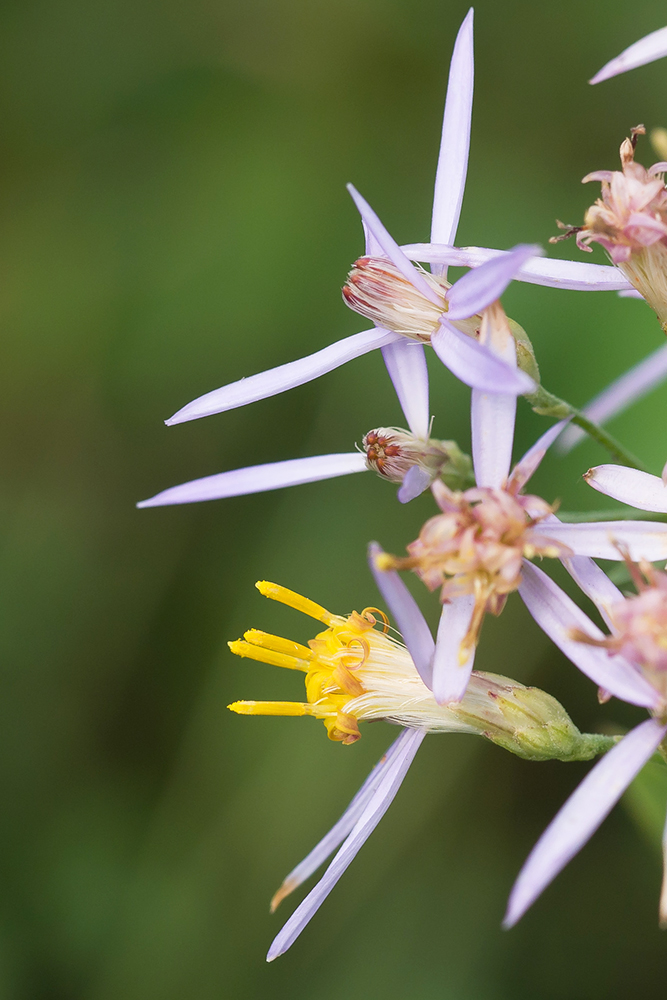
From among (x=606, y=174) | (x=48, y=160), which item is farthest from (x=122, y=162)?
(x=606, y=174)

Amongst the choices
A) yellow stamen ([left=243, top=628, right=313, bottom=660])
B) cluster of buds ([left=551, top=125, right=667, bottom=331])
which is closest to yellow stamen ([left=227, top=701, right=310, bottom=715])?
yellow stamen ([left=243, top=628, right=313, bottom=660])

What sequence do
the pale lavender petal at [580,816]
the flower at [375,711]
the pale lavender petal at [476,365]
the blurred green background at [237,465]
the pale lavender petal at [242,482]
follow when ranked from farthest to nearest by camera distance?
the blurred green background at [237,465], the flower at [375,711], the pale lavender petal at [242,482], the pale lavender petal at [476,365], the pale lavender petal at [580,816]

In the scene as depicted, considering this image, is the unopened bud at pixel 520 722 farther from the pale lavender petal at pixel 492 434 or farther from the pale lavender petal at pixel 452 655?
the pale lavender petal at pixel 492 434

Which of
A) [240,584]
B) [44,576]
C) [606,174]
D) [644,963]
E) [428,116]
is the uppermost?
[428,116]

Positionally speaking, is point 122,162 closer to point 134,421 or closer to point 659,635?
point 134,421

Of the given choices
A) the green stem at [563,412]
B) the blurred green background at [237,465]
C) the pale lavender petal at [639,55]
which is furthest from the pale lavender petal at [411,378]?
the blurred green background at [237,465]

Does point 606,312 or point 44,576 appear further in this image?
point 44,576

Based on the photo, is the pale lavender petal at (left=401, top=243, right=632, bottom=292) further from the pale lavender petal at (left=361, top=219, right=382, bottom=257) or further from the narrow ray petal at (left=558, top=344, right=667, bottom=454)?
the narrow ray petal at (left=558, top=344, right=667, bottom=454)
